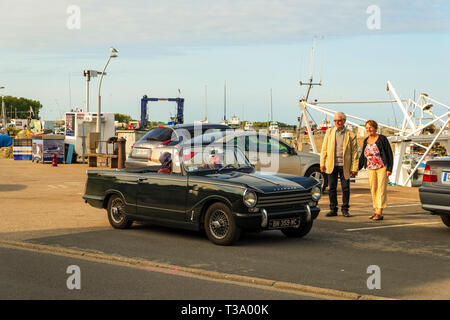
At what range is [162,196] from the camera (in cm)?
1009

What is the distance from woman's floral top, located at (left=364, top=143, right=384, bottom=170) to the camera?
A: 478 inches

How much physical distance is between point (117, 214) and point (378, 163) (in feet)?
15.9

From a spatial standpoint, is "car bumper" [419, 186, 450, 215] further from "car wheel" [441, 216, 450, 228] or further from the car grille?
the car grille

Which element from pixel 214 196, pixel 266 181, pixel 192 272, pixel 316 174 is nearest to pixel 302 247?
pixel 266 181

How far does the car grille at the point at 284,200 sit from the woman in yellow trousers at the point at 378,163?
2886 mm

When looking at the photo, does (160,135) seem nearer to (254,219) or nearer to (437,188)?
(437,188)

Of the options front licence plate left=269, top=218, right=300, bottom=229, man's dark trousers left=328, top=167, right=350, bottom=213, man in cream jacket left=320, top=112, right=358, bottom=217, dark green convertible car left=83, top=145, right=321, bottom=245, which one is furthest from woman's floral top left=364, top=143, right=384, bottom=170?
front licence plate left=269, top=218, right=300, bottom=229

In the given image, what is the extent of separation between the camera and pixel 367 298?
6391mm

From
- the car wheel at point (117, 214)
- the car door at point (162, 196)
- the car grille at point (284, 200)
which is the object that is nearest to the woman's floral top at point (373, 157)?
the car grille at point (284, 200)

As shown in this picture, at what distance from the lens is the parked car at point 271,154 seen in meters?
16.1

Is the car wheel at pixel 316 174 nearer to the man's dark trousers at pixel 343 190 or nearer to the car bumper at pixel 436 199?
the man's dark trousers at pixel 343 190

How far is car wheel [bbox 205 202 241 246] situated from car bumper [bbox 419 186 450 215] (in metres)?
3.44

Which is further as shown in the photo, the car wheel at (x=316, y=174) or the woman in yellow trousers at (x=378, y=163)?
the car wheel at (x=316, y=174)
